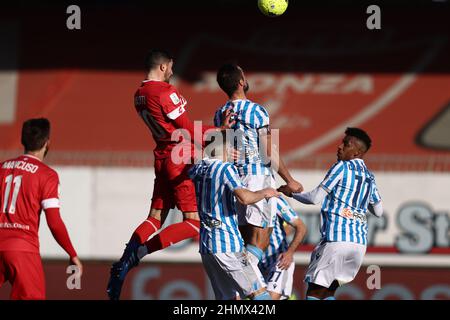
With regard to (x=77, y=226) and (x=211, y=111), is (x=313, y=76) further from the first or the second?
(x=77, y=226)

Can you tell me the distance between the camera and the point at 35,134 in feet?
26.2

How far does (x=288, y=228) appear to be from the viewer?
35.9ft

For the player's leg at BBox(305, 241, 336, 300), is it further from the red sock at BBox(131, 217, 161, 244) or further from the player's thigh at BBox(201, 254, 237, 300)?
the red sock at BBox(131, 217, 161, 244)

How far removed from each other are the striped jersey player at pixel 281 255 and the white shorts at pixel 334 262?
0.41m

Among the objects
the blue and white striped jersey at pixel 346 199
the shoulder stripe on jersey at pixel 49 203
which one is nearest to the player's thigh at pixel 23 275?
the shoulder stripe on jersey at pixel 49 203

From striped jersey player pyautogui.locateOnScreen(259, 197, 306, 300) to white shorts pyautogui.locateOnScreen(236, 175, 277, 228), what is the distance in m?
0.52

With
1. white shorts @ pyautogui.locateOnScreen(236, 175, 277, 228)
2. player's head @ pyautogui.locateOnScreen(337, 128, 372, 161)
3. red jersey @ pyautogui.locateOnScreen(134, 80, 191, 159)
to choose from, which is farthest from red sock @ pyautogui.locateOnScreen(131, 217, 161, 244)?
player's head @ pyautogui.locateOnScreen(337, 128, 372, 161)

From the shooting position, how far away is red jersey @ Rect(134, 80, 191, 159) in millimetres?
9250

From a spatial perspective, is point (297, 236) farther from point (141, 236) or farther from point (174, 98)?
point (174, 98)

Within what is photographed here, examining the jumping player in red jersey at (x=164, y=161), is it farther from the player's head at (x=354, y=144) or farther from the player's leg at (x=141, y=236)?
the player's head at (x=354, y=144)
